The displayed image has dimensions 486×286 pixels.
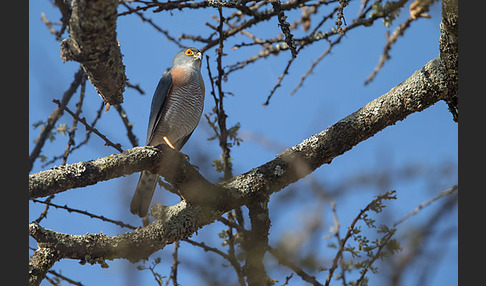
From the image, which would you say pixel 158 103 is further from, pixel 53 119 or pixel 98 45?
pixel 98 45

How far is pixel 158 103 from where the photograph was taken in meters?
5.06

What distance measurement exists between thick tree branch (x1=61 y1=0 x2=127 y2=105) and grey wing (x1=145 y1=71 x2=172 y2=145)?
2.11 m

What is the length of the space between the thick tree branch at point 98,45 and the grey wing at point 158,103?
2111 mm

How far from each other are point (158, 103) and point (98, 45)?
2.67 meters

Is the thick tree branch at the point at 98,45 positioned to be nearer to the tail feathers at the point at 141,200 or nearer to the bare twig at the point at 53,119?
the tail feathers at the point at 141,200

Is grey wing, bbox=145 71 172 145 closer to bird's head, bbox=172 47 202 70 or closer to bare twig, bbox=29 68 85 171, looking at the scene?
bird's head, bbox=172 47 202 70

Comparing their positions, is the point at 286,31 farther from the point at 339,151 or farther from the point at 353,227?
the point at 353,227

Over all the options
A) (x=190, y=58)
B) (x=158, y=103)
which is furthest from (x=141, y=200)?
(x=190, y=58)

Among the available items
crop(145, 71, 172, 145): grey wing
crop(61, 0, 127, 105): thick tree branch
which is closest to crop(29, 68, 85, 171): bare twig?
crop(145, 71, 172, 145): grey wing

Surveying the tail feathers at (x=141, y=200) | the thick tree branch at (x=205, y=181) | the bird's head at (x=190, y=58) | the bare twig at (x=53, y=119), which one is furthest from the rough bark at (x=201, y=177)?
the bird's head at (x=190, y=58)

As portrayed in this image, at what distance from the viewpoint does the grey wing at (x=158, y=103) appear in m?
4.99

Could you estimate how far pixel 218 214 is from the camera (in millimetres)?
3055

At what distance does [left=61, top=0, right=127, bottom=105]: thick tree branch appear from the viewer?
87.1 inches

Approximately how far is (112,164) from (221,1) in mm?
1185
